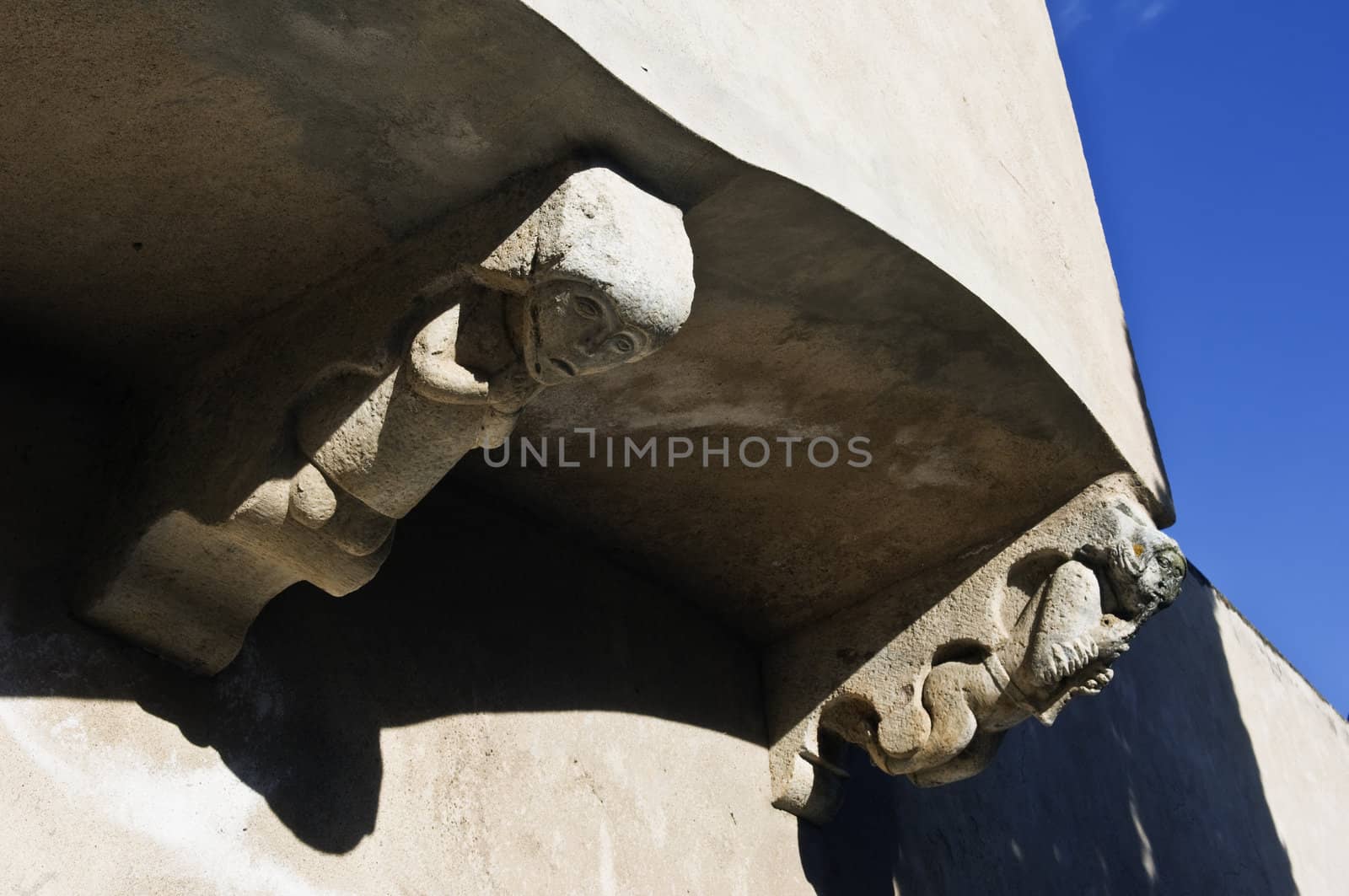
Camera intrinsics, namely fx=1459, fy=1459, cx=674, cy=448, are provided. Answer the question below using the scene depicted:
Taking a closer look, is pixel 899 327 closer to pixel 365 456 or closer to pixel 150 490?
pixel 365 456

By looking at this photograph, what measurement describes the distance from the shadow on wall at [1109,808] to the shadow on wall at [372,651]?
55 centimetres

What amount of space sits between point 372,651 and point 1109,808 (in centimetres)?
329

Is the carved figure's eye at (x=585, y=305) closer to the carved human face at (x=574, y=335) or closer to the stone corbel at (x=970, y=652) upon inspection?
the carved human face at (x=574, y=335)

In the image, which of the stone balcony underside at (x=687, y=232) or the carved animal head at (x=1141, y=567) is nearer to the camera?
the stone balcony underside at (x=687, y=232)

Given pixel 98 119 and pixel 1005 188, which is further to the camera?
pixel 1005 188

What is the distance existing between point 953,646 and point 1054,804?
1849 millimetres

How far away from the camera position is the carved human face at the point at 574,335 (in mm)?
2064

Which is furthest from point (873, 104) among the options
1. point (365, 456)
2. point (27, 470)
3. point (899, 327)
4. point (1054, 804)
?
point (1054, 804)

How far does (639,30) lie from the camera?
2.09m

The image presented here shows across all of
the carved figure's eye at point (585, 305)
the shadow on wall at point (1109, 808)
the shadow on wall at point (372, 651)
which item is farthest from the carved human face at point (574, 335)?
the shadow on wall at point (1109, 808)

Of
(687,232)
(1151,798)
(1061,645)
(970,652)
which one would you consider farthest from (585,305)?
(1151,798)

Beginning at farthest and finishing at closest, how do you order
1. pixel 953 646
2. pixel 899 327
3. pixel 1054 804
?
pixel 1054 804
pixel 953 646
pixel 899 327

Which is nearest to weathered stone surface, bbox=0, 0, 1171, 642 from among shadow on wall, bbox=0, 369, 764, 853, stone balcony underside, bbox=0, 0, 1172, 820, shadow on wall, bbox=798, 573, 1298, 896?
stone balcony underside, bbox=0, 0, 1172, 820

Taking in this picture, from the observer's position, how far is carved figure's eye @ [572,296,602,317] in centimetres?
206
